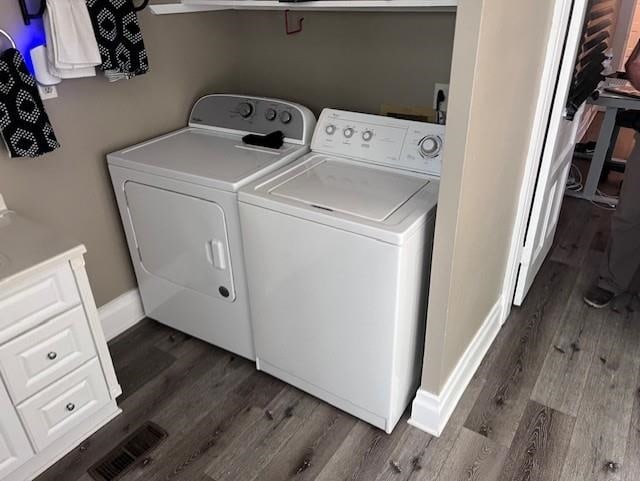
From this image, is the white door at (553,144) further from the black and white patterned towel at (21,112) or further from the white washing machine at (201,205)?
the black and white patterned towel at (21,112)

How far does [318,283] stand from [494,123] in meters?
0.73

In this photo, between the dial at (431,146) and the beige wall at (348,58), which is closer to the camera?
the dial at (431,146)

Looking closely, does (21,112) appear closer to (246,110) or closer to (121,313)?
(246,110)

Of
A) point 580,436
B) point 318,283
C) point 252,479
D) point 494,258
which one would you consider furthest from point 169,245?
point 580,436

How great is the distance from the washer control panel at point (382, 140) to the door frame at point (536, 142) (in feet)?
1.42

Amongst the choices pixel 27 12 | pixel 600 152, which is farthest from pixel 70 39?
pixel 600 152

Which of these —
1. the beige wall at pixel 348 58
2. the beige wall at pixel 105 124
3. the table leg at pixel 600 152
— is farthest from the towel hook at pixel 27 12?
the table leg at pixel 600 152

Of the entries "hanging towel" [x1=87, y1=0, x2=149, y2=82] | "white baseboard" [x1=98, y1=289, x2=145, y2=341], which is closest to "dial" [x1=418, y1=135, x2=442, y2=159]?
"hanging towel" [x1=87, y1=0, x2=149, y2=82]

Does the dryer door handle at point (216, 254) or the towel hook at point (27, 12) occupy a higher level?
the towel hook at point (27, 12)

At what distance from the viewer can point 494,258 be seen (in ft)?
6.56

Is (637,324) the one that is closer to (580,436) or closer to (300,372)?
(580,436)

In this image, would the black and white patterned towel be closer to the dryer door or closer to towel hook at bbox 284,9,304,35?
the dryer door

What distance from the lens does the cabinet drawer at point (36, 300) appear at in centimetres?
144

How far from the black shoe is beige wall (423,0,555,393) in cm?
71
